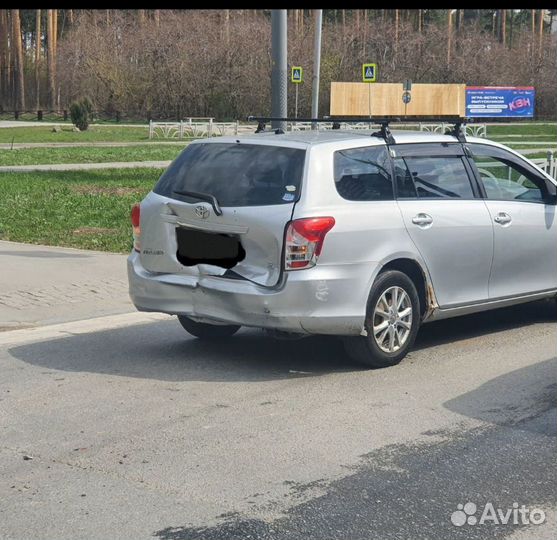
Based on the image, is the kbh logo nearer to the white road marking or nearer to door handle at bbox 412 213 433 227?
door handle at bbox 412 213 433 227

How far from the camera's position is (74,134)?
146 ft

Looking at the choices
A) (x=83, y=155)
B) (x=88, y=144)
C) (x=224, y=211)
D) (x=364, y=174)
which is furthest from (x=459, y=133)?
(x=88, y=144)

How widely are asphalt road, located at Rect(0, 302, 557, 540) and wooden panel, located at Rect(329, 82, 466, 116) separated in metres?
29.5

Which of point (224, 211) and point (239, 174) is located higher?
point (239, 174)

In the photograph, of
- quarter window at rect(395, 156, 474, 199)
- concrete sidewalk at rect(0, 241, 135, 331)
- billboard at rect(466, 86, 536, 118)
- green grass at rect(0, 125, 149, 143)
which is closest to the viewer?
quarter window at rect(395, 156, 474, 199)

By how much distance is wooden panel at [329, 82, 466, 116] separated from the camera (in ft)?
129

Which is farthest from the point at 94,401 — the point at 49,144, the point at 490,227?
the point at 49,144

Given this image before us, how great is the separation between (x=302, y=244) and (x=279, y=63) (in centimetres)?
814

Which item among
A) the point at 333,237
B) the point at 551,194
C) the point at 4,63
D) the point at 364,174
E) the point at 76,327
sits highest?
the point at 4,63

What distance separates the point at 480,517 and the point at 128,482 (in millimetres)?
1665

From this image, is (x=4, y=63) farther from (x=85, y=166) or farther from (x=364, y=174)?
(x=364, y=174)

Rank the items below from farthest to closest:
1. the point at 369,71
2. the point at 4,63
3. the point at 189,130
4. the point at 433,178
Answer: the point at 4,63 < the point at 189,130 < the point at 369,71 < the point at 433,178

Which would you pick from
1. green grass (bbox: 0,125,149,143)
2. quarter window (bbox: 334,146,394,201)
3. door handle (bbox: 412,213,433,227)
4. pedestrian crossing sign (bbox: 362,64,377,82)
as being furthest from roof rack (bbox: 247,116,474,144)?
green grass (bbox: 0,125,149,143)

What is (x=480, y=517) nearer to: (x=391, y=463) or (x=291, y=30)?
(x=391, y=463)
